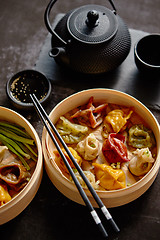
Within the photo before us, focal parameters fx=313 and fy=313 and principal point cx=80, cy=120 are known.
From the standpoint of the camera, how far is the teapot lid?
2.91m

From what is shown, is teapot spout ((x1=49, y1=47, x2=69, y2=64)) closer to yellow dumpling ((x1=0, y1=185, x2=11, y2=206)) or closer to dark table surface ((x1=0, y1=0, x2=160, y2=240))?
dark table surface ((x1=0, y1=0, x2=160, y2=240))

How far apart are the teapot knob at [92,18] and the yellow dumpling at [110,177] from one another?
4.33 feet

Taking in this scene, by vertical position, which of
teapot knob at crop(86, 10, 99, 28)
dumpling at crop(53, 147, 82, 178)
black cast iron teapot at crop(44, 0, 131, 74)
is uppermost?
teapot knob at crop(86, 10, 99, 28)

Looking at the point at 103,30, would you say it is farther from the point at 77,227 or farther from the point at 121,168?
the point at 77,227

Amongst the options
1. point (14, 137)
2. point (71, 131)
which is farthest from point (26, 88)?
point (71, 131)

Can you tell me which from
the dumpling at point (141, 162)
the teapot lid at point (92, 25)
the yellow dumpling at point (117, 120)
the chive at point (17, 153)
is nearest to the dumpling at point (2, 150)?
the chive at point (17, 153)

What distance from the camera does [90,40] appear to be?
2908 mm

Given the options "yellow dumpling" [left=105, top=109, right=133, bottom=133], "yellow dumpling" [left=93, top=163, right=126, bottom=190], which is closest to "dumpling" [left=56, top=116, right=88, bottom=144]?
"yellow dumpling" [left=105, top=109, right=133, bottom=133]

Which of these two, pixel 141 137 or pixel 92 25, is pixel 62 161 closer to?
pixel 141 137

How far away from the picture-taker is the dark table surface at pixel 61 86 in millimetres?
2555

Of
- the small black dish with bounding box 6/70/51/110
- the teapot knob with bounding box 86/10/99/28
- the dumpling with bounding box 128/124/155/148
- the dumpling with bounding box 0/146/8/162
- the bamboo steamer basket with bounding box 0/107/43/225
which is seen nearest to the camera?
the bamboo steamer basket with bounding box 0/107/43/225

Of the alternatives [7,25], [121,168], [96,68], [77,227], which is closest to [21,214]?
[77,227]

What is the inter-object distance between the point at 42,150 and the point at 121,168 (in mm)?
691

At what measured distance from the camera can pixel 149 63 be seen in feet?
10.8
